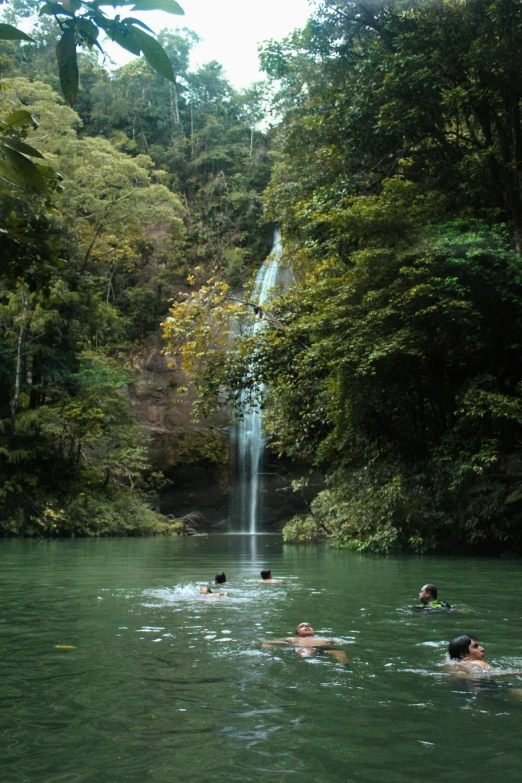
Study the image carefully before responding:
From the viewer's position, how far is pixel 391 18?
618 inches

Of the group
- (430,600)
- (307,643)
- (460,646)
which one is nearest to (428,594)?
(430,600)

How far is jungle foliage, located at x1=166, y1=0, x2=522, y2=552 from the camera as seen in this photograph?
47.2 ft

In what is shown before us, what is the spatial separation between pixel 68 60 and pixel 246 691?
3710mm

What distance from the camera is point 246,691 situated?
14.8ft

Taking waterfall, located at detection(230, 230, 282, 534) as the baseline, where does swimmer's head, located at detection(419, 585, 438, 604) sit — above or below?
below

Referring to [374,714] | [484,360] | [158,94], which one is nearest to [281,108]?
[484,360]

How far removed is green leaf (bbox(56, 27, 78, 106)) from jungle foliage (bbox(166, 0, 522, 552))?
12.3 m

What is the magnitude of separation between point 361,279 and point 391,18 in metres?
5.64

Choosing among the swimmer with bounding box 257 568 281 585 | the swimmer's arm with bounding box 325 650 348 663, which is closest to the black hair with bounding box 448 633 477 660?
the swimmer's arm with bounding box 325 650 348 663

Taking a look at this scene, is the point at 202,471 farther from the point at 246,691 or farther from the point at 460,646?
the point at 246,691

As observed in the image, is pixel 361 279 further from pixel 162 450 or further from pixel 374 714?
pixel 162 450

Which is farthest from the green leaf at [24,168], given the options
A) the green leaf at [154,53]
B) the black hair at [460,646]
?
the black hair at [460,646]

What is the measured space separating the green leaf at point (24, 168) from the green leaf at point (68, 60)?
0.70 feet

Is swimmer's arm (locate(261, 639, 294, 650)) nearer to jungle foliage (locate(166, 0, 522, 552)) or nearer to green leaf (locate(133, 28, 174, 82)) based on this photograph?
green leaf (locate(133, 28, 174, 82))
